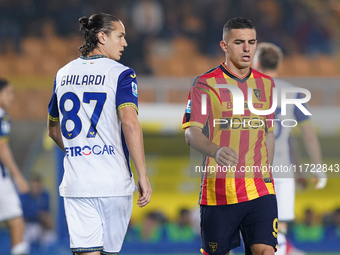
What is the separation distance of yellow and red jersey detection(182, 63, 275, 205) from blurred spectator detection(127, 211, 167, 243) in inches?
173

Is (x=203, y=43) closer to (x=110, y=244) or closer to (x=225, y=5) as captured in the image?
(x=225, y=5)

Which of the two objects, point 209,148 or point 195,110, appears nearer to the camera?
point 209,148

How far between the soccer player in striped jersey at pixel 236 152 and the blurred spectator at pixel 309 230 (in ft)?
15.8

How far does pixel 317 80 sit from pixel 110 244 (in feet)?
22.0

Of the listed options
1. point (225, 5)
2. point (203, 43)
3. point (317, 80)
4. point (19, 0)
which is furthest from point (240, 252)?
point (19, 0)

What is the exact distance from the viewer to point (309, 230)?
8133 millimetres

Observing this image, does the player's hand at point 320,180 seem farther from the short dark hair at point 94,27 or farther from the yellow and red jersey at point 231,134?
the short dark hair at point 94,27

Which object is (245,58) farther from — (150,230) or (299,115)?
(150,230)

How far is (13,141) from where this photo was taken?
354 inches

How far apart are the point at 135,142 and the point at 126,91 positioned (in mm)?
348

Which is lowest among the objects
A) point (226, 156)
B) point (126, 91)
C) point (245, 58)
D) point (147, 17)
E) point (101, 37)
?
point (226, 156)

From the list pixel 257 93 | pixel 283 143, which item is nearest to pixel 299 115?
pixel 283 143

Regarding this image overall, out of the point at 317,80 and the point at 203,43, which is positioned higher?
the point at 203,43

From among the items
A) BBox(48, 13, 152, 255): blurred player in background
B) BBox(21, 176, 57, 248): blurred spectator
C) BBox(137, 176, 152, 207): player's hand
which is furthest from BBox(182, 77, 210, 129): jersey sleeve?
BBox(21, 176, 57, 248): blurred spectator
